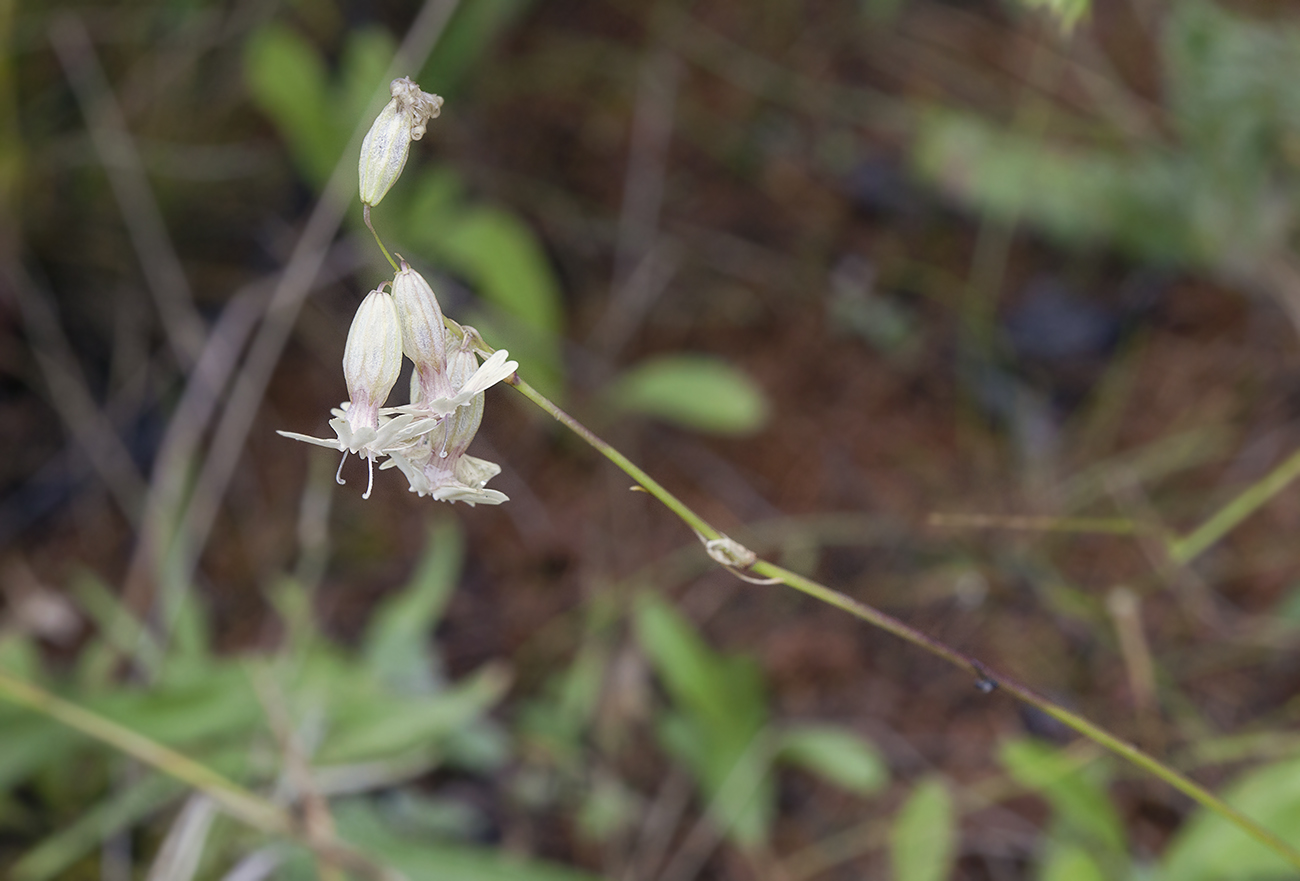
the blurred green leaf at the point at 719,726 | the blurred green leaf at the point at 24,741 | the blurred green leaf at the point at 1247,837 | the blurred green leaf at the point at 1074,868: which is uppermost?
the blurred green leaf at the point at 1247,837

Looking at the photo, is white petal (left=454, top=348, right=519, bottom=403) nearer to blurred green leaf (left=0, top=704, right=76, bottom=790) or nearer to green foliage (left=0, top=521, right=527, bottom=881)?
green foliage (left=0, top=521, right=527, bottom=881)

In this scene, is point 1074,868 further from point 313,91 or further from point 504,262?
point 313,91

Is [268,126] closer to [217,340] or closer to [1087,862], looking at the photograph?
[217,340]

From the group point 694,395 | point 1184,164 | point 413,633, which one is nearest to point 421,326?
point 413,633

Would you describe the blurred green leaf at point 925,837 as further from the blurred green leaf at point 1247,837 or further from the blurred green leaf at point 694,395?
the blurred green leaf at point 694,395

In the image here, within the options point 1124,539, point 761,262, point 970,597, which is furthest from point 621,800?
point 761,262

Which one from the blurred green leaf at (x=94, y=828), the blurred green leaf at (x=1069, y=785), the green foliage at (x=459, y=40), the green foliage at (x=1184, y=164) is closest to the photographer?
the blurred green leaf at (x=1069, y=785)

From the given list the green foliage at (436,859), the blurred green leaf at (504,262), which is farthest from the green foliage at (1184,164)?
the green foliage at (436,859)
